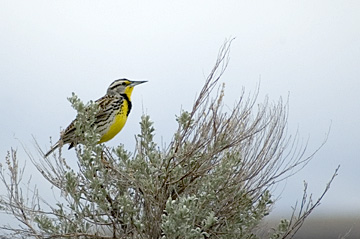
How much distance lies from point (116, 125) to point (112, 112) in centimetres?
16

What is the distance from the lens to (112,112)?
23.7 ft

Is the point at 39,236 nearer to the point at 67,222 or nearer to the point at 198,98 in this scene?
the point at 67,222

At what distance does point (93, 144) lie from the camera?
582 centimetres

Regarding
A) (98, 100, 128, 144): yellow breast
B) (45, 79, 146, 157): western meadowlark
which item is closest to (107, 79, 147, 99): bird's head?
(45, 79, 146, 157): western meadowlark

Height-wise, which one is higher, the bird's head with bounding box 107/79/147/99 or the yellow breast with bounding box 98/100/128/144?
the bird's head with bounding box 107/79/147/99

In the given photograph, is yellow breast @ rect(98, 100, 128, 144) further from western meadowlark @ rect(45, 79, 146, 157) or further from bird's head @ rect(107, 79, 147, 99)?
bird's head @ rect(107, 79, 147, 99)

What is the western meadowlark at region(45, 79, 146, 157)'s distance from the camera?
23.1 ft

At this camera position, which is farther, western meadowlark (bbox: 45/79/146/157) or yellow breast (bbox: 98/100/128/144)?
yellow breast (bbox: 98/100/128/144)

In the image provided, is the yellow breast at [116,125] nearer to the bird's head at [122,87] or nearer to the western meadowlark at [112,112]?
the western meadowlark at [112,112]

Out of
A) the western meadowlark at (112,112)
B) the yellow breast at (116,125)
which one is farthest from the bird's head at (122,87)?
the yellow breast at (116,125)

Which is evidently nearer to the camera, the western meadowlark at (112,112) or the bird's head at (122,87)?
the western meadowlark at (112,112)

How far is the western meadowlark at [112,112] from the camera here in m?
7.05

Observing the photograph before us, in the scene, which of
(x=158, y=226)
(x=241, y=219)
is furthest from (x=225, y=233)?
(x=158, y=226)

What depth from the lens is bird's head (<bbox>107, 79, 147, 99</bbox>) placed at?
756cm
